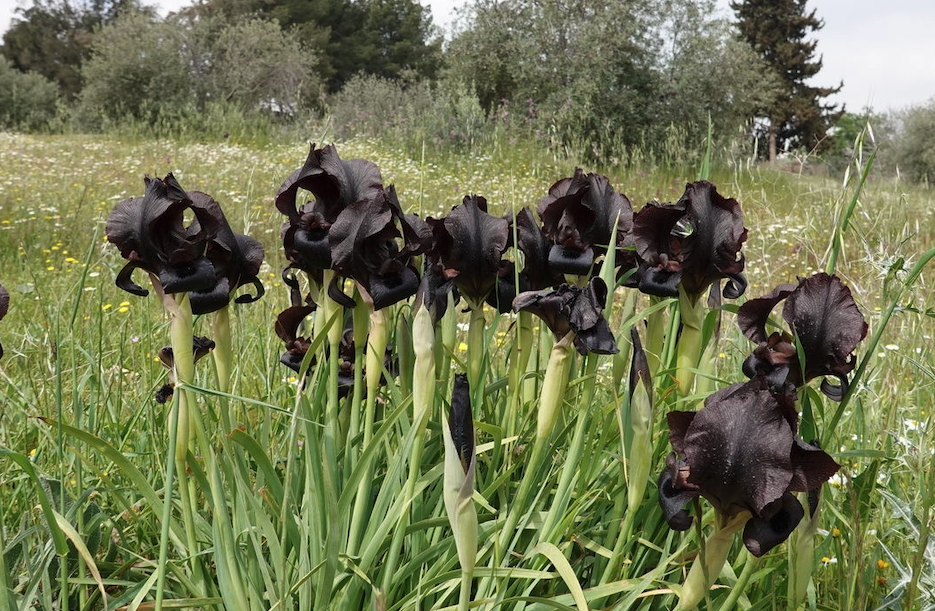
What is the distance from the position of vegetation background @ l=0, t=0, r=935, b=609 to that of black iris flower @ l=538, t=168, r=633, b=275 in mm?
274

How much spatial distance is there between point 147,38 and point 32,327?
1846 centimetres

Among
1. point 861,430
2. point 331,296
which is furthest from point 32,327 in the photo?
point 861,430

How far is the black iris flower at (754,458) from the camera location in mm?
838

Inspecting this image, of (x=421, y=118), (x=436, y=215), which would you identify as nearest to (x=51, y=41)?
(x=421, y=118)

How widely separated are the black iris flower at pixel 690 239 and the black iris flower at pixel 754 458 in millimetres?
436

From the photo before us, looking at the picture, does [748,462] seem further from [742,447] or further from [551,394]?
[551,394]

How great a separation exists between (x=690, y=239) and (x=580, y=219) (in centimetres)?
22

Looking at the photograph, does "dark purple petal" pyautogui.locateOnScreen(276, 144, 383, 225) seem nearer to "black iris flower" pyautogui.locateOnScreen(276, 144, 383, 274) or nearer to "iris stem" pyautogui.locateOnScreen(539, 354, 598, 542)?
"black iris flower" pyautogui.locateOnScreen(276, 144, 383, 274)

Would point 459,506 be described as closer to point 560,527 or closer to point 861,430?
point 560,527

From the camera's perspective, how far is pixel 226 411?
4.18 ft

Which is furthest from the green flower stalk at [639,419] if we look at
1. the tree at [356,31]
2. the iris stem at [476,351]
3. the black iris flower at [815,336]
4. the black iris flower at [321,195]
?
the tree at [356,31]

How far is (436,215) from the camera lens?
19.3ft

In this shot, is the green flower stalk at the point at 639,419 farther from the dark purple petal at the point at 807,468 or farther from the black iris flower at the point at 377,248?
the black iris flower at the point at 377,248

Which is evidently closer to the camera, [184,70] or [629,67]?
[629,67]
